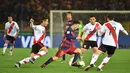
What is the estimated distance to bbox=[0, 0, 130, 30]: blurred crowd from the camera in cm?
3431

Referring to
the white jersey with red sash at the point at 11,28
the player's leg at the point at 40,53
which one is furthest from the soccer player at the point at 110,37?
the white jersey with red sash at the point at 11,28

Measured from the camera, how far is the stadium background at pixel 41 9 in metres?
31.2

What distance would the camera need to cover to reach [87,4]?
118 feet

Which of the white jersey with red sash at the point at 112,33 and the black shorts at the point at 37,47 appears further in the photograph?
the black shorts at the point at 37,47

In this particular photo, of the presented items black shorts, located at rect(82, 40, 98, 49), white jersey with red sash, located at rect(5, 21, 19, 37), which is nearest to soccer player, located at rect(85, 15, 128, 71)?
black shorts, located at rect(82, 40, 98, 49)

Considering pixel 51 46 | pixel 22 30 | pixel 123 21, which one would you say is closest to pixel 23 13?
pixel 22 30

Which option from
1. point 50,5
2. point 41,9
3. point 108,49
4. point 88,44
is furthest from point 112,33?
point 50,5

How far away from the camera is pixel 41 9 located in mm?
35125

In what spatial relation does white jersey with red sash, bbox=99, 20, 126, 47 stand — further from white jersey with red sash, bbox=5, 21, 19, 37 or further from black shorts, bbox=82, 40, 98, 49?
white jersey with red sash, bbox=5, 21, 19, 37

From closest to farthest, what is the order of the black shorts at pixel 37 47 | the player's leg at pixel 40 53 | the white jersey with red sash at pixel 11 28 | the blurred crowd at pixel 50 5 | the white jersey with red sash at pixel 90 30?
1. the player's leg at pixel 40 53
2. the black shorts at pixel 37 47
3. the white jersey with red sash at pixel 90 30
4. the white jersey with red sash at pixel 11 28
5. the blurred crowd at pixel 50 5

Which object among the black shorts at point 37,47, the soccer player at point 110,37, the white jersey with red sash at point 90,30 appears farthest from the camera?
the white jersey with red sash at point 90,30

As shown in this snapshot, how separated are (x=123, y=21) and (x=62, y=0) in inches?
269

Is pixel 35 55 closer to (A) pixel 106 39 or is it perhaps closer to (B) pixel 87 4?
(A) pixel 106 39

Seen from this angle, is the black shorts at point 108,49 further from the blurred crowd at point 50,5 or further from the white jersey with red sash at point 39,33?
the blurred crowd at point 50,5
